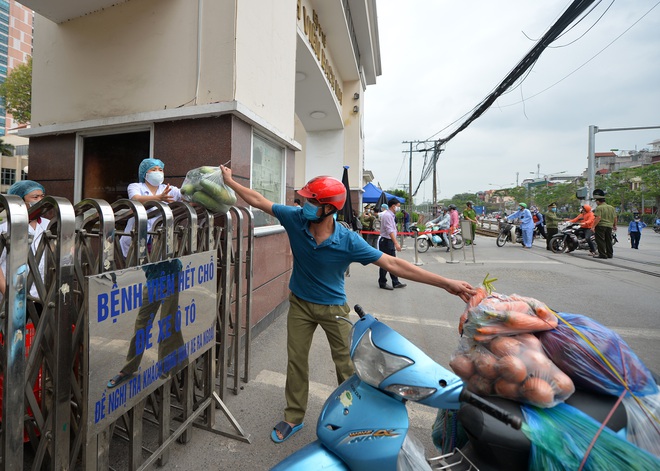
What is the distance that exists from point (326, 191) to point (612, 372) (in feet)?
5.23

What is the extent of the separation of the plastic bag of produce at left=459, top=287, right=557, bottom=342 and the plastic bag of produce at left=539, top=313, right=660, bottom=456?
0.29ft

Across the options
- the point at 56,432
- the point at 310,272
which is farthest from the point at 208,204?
the point at 56,432

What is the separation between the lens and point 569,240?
11531 mm

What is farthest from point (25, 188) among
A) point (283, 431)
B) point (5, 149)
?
point (5, 149)

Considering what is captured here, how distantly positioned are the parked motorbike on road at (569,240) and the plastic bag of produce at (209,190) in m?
12.7

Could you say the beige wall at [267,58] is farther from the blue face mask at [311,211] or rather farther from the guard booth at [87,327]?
the guard booth at [87,327]

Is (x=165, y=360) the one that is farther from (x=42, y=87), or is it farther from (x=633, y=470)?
(x=42, y=87)

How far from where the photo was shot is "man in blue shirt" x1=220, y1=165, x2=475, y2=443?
2.12m

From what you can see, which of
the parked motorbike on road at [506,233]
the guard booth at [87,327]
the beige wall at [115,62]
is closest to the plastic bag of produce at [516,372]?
the guard booth at [87,327]

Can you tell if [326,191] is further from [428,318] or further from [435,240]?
[435,240]

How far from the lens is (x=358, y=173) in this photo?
Answer: 13906 mm

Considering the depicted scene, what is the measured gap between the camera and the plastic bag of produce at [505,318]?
57.4 inches

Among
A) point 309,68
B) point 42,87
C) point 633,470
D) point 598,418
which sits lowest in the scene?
point 633,470

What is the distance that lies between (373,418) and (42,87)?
5597 millimetres
